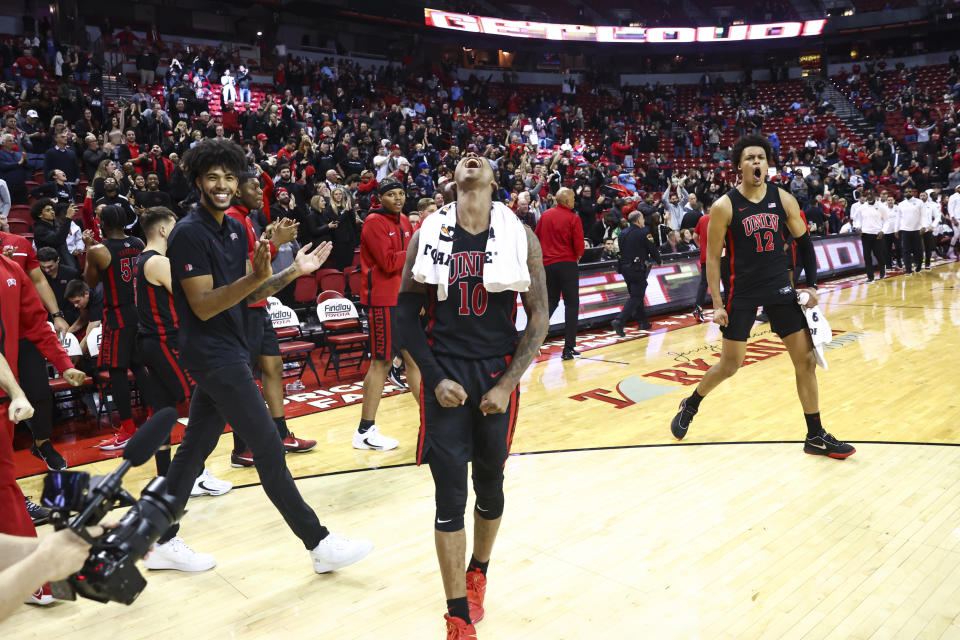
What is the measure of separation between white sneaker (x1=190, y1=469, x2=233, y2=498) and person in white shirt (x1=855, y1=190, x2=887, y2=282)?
13.3m

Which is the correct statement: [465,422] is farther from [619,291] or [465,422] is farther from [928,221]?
[928,221]

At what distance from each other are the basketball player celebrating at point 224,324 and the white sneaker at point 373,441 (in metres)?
1.86

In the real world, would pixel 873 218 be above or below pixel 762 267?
above

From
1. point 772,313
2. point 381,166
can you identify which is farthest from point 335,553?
point 381,166

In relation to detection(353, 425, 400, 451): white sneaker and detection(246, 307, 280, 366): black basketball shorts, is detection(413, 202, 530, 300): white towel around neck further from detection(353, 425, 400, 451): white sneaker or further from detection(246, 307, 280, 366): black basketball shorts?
detection(353, 425, 400, 451): white sneaker

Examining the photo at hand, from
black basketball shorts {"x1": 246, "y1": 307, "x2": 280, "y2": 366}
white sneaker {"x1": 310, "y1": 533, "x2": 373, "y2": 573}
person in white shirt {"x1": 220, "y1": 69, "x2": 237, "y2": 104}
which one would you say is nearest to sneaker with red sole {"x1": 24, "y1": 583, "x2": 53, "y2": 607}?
white sneaker {"x1": 310, "y1": 533, "x2": 373, "y2": 573}

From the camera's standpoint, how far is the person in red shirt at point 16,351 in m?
2.62

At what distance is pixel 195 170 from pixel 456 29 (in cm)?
2804

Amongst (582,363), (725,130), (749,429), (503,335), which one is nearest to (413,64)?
(725,130)

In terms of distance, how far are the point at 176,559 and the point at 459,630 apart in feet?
5.09

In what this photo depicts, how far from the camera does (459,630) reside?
2473 millimetres

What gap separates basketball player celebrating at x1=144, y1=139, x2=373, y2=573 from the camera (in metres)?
2.90

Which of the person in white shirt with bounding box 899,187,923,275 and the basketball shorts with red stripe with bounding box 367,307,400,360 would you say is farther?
the person in white shirt with bounding box 899,187,923,275

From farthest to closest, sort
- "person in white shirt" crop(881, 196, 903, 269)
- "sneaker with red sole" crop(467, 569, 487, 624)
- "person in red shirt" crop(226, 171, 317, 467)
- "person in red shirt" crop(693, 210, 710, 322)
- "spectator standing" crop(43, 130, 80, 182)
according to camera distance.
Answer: "person in white shirt" crop(881, 196, 903, 269), "spectator standing" crop(43, 130, 80, 182), "person in red shirt" crop(693, 210, 710, 322), "person in red shirt" crop(226, 171, 317, 467), "sneaker with red sole" crop(467, 569, 487, 624)
